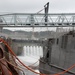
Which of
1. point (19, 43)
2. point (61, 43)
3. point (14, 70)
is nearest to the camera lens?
point (14, 70)

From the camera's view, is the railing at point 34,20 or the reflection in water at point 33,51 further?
the reflection in water at point 33,51

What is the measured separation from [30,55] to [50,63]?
61913 mm

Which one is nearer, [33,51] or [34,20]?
[34,20]

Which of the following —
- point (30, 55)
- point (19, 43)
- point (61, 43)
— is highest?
point (61, 43)

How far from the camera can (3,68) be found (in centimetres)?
980

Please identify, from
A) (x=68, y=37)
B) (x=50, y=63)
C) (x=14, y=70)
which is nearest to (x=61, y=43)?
(x=68, y=37)

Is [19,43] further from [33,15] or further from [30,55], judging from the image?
[33,15]

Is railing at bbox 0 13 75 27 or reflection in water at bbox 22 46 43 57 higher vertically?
railing at bbox 0 13 75 27

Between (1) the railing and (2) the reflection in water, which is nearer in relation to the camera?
(1) the railing

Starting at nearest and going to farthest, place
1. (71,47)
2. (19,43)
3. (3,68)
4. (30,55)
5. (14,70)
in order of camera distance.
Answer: (3,68)
(14,70)
(71,47)
(19,43)
(30,55)

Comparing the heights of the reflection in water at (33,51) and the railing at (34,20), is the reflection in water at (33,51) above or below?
below

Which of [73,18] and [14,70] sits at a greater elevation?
[73,18]

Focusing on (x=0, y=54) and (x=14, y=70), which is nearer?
(x=0, y=54)

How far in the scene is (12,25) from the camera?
101ft
